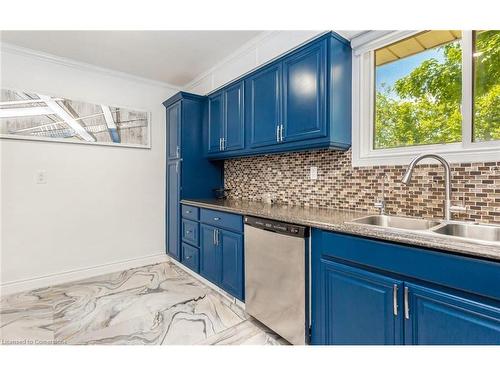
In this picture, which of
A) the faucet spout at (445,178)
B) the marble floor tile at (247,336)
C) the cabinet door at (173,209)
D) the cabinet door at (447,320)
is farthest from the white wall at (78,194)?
the cabinet door at (447,320)

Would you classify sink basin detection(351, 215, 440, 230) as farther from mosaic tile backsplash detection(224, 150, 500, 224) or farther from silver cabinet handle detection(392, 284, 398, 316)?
silver cabinet handle detection(392, 284, 398, 316)

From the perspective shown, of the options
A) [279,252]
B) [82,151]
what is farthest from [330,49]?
[82,151]

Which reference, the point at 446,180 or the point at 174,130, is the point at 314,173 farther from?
the point at 174,130

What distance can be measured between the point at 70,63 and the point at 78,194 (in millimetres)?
1505

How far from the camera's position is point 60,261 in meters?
2.84

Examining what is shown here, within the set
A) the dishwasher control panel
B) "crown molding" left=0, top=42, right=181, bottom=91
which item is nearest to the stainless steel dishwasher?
the dishwasher control panel

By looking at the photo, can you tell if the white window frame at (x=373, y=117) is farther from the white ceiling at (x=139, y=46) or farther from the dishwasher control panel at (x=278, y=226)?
the white ceiling at (x=139, y=46)

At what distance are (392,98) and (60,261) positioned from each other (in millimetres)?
3699

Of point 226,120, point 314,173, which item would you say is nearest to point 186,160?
point 226,120

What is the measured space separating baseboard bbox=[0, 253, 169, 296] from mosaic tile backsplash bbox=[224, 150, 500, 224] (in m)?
1.57

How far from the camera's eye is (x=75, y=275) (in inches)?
114

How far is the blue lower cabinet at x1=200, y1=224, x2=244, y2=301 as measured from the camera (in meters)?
2.17

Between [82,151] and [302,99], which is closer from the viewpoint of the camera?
[302,99]
